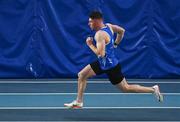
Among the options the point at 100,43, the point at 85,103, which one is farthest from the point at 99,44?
the point at 85,103

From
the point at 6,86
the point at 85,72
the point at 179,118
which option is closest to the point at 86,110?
the point at 85,72

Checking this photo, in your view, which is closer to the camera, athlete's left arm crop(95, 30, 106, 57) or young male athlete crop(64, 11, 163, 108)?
athlete's left arm crop(95, 30, 106, 57)

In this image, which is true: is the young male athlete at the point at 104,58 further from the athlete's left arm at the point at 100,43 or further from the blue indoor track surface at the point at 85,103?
the blue indoor track surface at the point at 85,103

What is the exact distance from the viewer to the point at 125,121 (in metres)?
8.42

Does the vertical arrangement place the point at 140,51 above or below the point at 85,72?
above

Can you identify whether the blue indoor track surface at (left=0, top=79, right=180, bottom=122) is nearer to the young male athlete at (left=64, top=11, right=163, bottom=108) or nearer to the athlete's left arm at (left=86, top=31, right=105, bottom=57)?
the young male athlete at (left=64, top=11, right=163, bottom=108)

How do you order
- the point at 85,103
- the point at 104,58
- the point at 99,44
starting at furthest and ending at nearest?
the point at 85,103 → the point at 104,58 → the point at 99,44

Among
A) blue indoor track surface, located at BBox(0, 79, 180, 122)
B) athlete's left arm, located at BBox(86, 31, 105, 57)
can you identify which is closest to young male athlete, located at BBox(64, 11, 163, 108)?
athlete's left arm, located at BBox(86, 31, 105, 57)

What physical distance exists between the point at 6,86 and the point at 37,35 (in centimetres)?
201

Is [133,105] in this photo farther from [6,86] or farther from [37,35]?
[37,35]

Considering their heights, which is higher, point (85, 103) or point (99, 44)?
point (85, 103)

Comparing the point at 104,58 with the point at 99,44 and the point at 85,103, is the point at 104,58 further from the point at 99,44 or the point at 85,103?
the point at 85,103

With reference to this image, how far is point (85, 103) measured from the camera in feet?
33.7

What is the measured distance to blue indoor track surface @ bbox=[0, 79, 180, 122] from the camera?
8.80 metres
